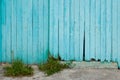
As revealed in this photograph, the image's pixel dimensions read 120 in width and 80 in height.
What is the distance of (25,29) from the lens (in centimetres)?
799

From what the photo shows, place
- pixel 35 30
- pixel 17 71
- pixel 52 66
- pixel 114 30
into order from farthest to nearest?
1. pixel 35 30
2. pixel 114 30
3. pixel 52 66
4. pixel 17 71

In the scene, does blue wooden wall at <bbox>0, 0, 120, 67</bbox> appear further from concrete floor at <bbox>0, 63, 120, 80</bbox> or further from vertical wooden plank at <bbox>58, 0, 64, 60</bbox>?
concrete floor at <bbox>0, 63, 120, 80</bbox>

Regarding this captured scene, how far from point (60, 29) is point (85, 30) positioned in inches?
19.5

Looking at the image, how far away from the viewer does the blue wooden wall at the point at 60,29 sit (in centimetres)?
787

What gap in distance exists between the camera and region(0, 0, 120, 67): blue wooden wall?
25.8ft

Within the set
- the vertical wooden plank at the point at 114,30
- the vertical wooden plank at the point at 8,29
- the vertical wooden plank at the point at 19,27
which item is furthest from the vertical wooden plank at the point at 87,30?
the vertical wooden plank at the point at 8,29

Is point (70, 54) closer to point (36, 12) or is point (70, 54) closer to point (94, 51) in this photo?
point (94, 51)

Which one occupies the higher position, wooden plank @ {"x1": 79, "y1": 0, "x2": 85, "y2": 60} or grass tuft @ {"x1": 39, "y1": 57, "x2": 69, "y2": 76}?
wooden plank @ {"x1": 79, "y1": 0, "x2": 85, "y2": 60}

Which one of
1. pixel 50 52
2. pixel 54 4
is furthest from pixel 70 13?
pixel 50 52

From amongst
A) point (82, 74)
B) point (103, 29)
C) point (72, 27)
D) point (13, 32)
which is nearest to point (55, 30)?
point (72, 27)

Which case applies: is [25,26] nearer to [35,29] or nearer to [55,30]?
[35,29]

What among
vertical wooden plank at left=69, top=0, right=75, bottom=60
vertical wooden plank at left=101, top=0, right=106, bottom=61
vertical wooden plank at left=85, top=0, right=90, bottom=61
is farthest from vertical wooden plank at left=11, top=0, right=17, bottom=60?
vertical wooden plank at left=101, top=0, right=106, bottom=61

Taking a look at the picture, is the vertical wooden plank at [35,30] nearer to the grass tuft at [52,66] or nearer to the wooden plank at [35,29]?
the wooden plank at [35,29]

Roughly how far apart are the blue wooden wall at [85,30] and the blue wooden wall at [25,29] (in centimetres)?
18
